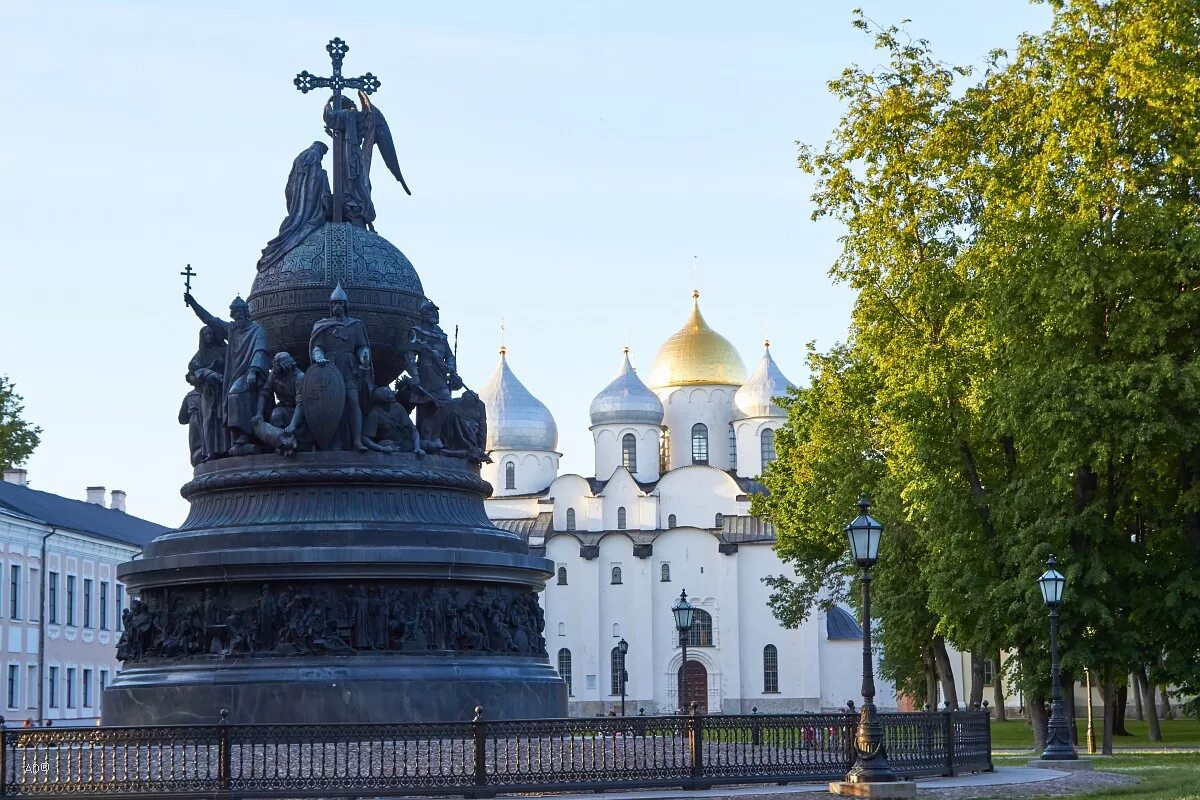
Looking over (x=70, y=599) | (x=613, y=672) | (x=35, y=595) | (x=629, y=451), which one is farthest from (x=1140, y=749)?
(x=629, y=451)

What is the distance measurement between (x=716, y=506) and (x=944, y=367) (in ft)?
212

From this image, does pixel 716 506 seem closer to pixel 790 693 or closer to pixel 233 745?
pixel 790 693

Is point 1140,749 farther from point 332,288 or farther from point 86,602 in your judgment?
point 86,602

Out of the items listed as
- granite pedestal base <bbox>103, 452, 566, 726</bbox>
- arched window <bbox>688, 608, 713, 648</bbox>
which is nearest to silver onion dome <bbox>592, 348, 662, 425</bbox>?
arched window <bbox>688, 608, 713, 648</bbox>

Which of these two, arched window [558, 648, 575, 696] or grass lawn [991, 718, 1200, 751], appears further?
arched window [558, 648, 575, 696]

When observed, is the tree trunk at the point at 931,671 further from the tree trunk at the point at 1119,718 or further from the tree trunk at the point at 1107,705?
the tree trunk at the point at 1107,705

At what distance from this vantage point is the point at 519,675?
2580 cm

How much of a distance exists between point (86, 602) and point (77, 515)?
11.1 feet

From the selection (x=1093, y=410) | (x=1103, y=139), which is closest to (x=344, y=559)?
(x=1093, y=410)

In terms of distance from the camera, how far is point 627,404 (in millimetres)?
107875

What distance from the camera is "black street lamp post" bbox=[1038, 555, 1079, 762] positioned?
2989 cm

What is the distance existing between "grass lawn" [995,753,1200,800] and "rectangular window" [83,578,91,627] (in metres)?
37.1

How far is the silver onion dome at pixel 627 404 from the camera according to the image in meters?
108

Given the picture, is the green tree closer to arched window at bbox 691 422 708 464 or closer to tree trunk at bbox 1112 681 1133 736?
tree trunk at bbox 1112 681 1133 736
